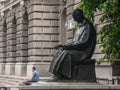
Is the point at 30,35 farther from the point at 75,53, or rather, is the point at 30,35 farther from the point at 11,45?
the point at 75,53

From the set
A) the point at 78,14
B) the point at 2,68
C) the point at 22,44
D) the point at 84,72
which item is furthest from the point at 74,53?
the point at 2,68

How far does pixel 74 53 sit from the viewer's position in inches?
461

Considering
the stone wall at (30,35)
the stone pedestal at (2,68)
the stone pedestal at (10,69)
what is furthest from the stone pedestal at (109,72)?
the stone pedestal at (2,68)

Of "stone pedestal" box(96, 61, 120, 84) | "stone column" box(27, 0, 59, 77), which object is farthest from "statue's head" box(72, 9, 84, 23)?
"stone column" box(27, 0, 59, 77)

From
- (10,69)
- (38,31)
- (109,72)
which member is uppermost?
(38,31)

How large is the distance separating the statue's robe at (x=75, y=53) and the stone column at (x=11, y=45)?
24.8 metres

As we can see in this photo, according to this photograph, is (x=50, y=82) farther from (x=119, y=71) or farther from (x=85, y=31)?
(x=119, y=71)

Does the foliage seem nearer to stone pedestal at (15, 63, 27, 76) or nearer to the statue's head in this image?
the statue's head

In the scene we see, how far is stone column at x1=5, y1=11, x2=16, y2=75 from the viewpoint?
36.8 meters

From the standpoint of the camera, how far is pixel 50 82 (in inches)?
456

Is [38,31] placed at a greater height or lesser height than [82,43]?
greater

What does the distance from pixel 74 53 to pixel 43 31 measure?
62.6 feet

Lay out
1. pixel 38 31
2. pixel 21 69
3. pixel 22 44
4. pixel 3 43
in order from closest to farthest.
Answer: pixel 38 31 → pixel 21 69 → pixel 22 44 → pixel 3 43

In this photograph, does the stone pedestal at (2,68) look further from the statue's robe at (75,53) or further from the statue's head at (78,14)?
the statue's robe at (75,53)
